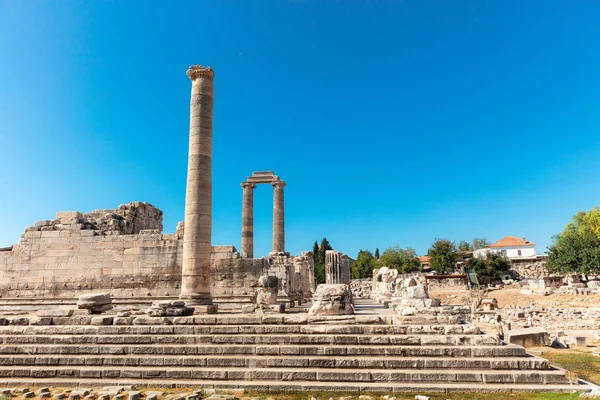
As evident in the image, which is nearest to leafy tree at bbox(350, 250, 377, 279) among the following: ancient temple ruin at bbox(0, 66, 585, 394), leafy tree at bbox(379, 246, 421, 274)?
leafy tree at bbox(379, 246, 421, 274)

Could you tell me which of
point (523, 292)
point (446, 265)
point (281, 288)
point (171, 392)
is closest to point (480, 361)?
point (171, 392)

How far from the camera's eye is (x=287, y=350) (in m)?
8.41

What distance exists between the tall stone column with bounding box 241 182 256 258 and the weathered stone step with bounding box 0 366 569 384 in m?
16.7

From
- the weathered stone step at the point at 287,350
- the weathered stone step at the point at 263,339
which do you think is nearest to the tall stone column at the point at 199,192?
the weathered stone step at the point at 263,339

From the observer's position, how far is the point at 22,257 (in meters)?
18.8

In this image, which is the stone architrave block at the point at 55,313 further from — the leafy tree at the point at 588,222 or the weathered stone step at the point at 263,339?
the leafy tree at the point at 588,222

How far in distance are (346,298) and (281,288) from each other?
8.77 m

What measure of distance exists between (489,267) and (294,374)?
58190 millimetres

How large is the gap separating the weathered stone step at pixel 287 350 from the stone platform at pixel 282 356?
0.07 feet

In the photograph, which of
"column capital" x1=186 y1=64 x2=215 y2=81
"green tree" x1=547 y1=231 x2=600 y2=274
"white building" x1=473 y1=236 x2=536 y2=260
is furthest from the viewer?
"white building" x1=473 y1=236 x2=536 y2=260

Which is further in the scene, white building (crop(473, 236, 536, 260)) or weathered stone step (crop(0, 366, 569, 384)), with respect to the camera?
white building (crop(473, 236, 536, 260))

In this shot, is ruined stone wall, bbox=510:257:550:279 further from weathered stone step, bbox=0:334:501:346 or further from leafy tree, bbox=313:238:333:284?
weathered stone step, bbox=0:334:501:346

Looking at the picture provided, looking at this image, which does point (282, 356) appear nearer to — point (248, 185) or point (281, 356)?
point (281, 356)

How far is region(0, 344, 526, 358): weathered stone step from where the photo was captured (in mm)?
7852
